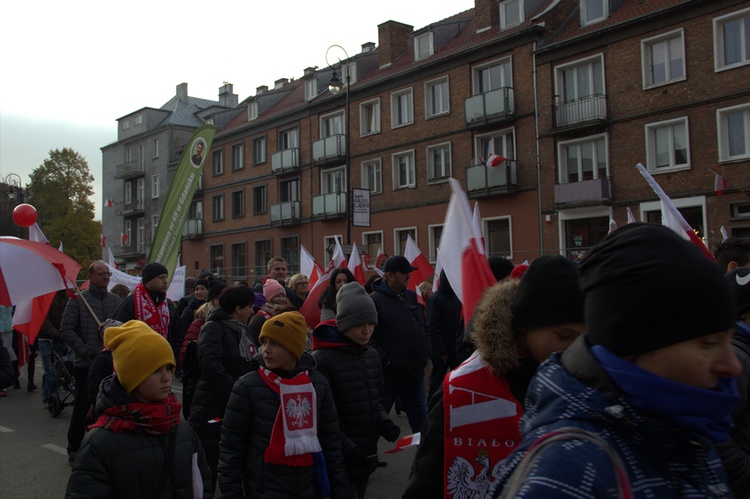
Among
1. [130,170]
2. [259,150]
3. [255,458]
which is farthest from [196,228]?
[255,458]

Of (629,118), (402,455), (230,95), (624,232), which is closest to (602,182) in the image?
(629,118)

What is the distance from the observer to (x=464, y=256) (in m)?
3.80

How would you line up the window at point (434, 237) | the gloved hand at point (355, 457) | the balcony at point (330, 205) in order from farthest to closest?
the balcony at point (330, 205), the window at point (434, 237), the gloved hand at point (355, 457)

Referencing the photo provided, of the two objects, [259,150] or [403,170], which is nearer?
[403,170]

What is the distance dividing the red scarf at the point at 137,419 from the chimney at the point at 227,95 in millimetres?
57891

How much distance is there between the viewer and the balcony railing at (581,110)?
965 inches

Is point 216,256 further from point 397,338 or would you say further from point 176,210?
point 397,338

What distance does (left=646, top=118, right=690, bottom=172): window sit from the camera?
2281 centimetres

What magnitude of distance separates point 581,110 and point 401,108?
404 inches

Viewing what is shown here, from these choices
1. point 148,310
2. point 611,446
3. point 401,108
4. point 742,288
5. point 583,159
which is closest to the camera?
point 611,446

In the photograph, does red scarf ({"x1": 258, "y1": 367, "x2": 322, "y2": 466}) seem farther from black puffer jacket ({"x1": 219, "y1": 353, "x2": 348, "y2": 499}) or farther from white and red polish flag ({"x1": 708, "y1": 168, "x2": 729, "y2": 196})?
white and red polish flag ({"x1": 708, "y1": 168, "x2": 729, "y2": 196})

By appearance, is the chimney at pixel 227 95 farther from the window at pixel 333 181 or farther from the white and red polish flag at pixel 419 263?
the white and red polish flag at pixel 419 263

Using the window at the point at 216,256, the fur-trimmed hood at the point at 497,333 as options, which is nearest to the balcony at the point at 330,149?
the window at the point at 216,256

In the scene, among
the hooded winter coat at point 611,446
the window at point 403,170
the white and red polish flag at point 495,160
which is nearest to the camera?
the hooded winter coat at point 611,446
